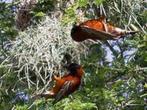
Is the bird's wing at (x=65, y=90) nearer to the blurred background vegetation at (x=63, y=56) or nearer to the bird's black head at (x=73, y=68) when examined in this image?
the bird's black head at (x=73, y=68)

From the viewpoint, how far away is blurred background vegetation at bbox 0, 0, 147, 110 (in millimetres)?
2377

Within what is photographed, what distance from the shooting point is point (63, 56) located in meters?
2.41

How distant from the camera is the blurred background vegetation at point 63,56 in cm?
238

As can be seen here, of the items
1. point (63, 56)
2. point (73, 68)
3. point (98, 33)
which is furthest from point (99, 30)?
point (63, 56)

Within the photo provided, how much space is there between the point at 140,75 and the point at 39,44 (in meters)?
0.67

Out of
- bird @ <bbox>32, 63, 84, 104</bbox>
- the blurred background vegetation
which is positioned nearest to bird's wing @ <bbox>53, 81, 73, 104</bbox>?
bird @ <bbox>32, 63, 84, 104</bbox>

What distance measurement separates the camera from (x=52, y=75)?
7.73 ft

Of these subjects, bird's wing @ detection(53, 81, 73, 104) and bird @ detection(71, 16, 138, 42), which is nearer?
bird @ detection(71, 16, 138, 42)

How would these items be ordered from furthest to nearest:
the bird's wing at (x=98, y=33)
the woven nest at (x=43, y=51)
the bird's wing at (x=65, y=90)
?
the woven nest at (x=43, y=51) → the bird's wing at (x=65, y=90) → the bird's wing at (x=98, y=33)

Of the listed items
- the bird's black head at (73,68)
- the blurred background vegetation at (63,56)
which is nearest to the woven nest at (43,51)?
the blurred background vegetation at (63,56)

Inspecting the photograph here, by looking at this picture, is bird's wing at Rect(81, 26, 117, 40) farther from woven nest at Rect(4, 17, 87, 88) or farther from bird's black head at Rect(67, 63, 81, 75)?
woven nest at Rect(4, 17, 87, 88)

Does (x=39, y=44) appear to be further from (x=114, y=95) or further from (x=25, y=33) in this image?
(x=114, y=95)

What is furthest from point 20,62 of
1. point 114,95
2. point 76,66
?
point 114,95

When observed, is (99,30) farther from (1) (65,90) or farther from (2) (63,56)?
(2) (63,56)
